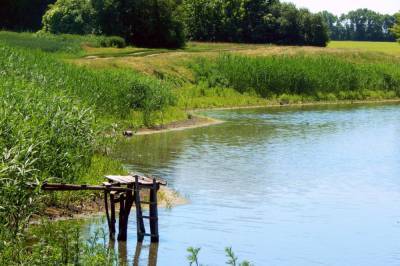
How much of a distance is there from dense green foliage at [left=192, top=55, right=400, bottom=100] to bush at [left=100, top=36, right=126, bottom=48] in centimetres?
972

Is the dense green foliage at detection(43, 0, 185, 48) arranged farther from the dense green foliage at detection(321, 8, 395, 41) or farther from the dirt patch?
the dense green foliage at detection(321, 8, 395, 41)

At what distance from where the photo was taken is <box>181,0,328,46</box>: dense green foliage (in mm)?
92625

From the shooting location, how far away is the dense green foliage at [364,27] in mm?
176250

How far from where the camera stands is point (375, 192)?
87.4 feet

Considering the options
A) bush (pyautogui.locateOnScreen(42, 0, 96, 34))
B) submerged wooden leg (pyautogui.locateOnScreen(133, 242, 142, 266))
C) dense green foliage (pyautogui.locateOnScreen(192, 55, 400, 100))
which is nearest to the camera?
submerged wooden leg (pyautogui.locateOnScreen(133, 242, 142, 266))

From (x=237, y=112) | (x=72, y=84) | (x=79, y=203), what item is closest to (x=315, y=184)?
(x=79, y=203)

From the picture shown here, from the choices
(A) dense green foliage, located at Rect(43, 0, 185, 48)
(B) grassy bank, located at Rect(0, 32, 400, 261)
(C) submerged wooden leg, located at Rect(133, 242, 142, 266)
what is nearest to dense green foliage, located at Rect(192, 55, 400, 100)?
(B) grassy bank, located at Rect(0, 32, 400, 261)

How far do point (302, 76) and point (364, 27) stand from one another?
128293 millimetres

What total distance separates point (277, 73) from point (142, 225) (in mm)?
43859

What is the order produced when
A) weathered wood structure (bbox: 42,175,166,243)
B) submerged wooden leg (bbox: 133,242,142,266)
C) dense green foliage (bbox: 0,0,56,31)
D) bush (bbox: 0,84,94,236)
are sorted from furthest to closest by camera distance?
dense green foliage (bbox: 0,0,56,31) < weathered wood structure (bbox: 42,175,166,243) < submerged wooden leg (bbox: 133,242,142,266) < bush (bbox: 0,84,94,236)

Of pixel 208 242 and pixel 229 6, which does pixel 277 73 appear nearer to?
pixel 229 6

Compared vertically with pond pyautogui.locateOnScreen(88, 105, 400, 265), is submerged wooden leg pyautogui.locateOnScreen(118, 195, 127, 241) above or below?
above

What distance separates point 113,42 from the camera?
7281 centimetres

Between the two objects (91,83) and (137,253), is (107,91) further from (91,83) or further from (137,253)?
(137,253)
